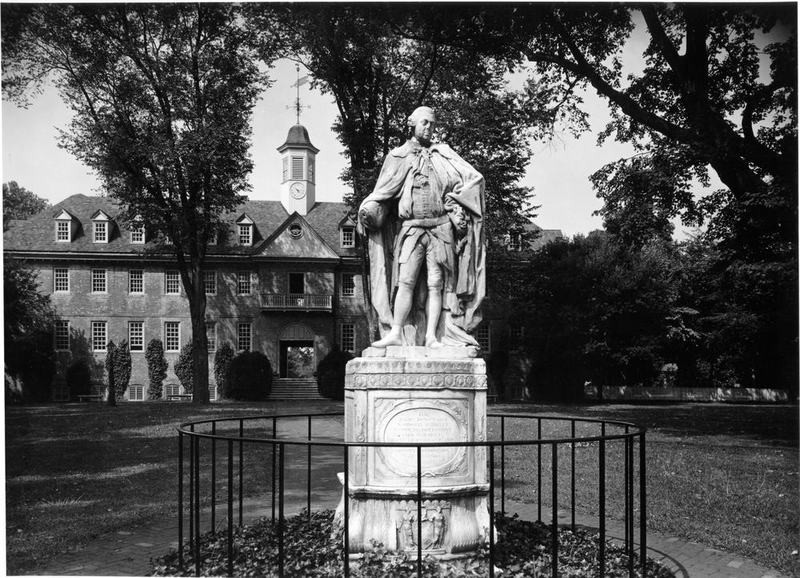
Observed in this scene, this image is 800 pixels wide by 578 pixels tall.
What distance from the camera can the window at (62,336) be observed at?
42.1m

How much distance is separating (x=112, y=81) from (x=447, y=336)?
2335cm

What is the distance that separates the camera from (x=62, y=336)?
139 feet

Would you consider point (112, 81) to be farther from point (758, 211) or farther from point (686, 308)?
point (686, 308)

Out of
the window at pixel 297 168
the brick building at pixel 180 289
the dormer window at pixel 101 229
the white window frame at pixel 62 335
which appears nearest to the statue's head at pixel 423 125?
the brick building at pixel 180 289

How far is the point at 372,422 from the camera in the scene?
655 centimetres

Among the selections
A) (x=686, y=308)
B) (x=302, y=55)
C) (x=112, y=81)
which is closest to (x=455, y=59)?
(x=302, y=55)

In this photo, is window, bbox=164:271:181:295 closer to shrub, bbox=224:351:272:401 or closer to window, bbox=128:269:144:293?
window, bbox=128:269:144:293

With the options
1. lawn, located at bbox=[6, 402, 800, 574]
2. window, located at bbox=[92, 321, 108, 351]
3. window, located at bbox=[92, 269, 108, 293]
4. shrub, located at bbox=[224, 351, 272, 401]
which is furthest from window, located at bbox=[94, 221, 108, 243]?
lawn, located at bbox=[6, 402, 800, 574]

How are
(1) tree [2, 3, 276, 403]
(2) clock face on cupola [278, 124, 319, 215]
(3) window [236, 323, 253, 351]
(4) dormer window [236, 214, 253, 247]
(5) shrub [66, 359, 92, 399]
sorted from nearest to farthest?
(1) tree [2, 3, 276, 403]
(5) shrub [66, 359, 92, 399]
(3) window [236, 323, 253, 351]
(4) dormer window [236, 214, 253, 247]
(2) clock face on cupola [278, 124, 319, 215]

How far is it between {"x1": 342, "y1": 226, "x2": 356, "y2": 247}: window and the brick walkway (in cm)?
3743

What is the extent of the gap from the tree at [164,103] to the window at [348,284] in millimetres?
17460

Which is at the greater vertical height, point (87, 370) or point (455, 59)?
point (455, 59)

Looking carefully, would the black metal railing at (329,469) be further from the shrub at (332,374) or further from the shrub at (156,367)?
the shrub at (156,367)

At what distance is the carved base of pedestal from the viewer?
632cm
